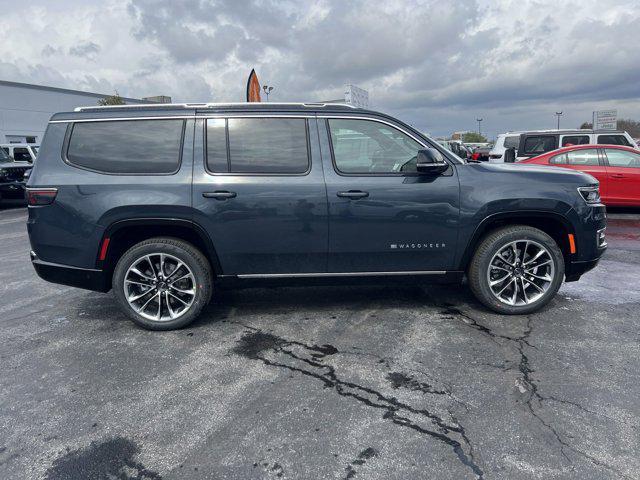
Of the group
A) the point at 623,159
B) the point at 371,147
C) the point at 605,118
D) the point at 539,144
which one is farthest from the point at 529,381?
the point at 605,118

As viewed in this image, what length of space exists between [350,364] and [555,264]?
86.7 inches

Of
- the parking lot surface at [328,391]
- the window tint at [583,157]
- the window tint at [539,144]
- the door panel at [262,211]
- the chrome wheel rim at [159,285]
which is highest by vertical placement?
the window tint at [539,144]

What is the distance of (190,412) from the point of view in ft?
9.68

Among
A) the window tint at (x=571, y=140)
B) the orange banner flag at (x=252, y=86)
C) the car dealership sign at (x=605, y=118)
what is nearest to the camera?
the orange banner flag at (x=252, y=86)

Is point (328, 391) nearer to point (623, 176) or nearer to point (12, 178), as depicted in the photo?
point (623, 176)

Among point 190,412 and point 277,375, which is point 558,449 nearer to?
point 277,375

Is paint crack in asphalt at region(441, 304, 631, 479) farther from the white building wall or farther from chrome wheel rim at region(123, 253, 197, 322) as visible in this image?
the white building wall

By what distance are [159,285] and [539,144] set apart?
39.0 ft

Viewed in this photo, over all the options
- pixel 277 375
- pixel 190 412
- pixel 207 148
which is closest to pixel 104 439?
pixel 190 412

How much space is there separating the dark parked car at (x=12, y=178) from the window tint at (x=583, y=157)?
50.4ft

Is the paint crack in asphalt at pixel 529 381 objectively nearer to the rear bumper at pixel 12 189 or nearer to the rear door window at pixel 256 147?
the rear door window at pixel 256 147

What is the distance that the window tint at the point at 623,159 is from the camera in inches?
388

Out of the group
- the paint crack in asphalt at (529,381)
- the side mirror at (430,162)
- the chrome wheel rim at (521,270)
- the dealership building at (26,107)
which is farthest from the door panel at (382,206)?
the dealership building at (26,107)

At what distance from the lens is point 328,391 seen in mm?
3137
